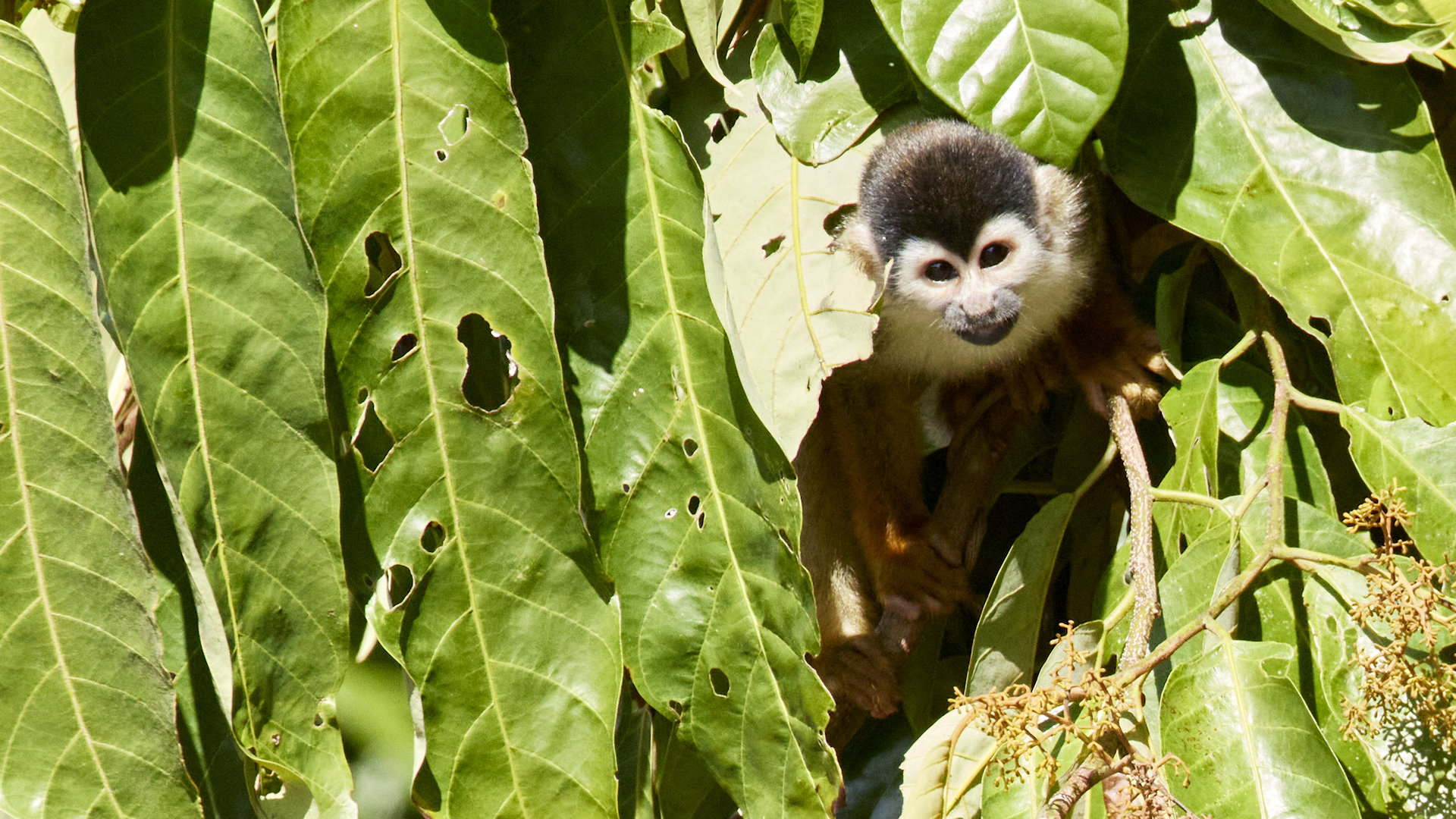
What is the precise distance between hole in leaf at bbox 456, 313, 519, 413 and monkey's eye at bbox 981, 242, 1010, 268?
1.35 metres

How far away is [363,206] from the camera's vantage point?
4.50 feet

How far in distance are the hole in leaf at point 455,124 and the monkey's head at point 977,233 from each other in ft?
3.85

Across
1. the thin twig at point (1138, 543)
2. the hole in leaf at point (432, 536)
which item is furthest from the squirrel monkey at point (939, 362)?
the hole in leaf at point (432, 536)

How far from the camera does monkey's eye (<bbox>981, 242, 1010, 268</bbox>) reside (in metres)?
2.60

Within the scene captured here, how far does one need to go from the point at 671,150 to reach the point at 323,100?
→ 403mm

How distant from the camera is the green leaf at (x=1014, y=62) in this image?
149 centimetres

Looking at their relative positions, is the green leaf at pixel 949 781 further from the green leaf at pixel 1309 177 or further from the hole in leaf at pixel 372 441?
the hole in leaf at pixel 372 441

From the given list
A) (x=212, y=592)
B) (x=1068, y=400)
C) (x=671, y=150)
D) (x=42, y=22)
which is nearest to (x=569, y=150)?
(x=671, y=150)

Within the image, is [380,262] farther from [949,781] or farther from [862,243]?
[862,243]

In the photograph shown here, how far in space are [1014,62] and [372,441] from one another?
0.89 meters

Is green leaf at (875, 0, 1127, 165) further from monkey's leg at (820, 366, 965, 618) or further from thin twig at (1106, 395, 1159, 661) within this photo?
monkey's leg at (820, 366, 965, 618)

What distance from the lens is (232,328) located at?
135 cm

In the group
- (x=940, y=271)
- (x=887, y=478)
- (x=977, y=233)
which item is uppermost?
(x=977, y=233)

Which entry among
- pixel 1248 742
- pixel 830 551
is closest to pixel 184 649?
pixel 1248 742
